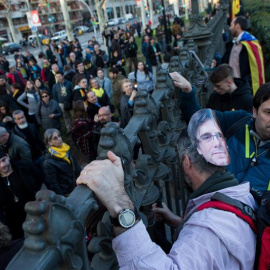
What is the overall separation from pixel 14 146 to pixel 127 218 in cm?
373

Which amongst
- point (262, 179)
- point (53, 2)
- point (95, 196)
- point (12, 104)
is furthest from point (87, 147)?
point (53, 2)

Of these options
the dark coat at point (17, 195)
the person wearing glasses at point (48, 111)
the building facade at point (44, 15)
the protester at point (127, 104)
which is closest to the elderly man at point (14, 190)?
the dark coat at point (17, 195)

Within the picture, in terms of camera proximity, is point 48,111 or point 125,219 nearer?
point 125,219

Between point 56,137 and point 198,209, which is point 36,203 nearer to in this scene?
point 198,209

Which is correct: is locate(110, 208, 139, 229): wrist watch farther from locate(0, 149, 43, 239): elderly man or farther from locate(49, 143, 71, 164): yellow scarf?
locate(49, 143, 71, 164): yellow scarf

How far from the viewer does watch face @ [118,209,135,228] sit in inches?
45.0

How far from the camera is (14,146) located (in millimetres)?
4445

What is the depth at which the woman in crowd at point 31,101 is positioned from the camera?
722cm

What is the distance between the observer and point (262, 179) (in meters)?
1.84

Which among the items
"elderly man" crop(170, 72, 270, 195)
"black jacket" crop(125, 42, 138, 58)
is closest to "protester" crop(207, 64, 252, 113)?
"elderly man" crop(170, 72, 270, 195)

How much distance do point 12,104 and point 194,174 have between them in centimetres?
626

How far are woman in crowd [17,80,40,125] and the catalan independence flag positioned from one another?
15.4 feet

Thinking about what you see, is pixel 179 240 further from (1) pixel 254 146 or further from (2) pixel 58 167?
(2) pixel 58 167

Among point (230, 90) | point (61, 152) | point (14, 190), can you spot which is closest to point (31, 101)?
point (61, 152)
